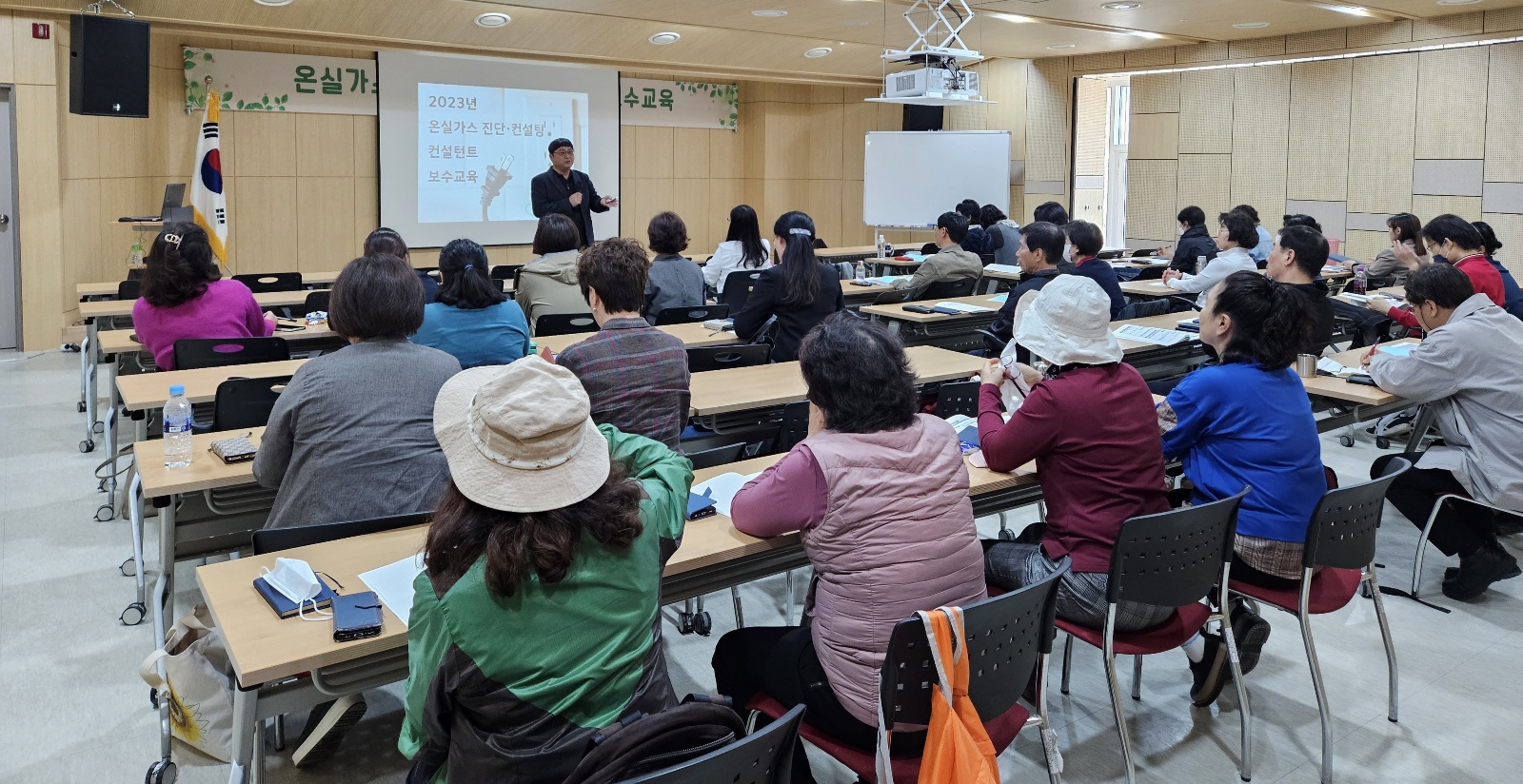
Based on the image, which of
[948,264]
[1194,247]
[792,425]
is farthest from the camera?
[1194,247]

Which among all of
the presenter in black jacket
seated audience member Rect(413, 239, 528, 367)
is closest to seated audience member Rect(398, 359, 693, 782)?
seated audience member Rect(413, 239, 528, 367)

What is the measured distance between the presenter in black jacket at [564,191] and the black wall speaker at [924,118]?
5.98 meters

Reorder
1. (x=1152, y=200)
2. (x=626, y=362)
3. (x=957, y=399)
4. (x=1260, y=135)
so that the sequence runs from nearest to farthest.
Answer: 1. (x=626, y=362)
2. (x=957, y=399)
3. (x=1260, y=135)
4. (x=1152, y=200)

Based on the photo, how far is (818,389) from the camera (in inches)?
93.6

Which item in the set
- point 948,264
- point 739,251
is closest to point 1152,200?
point 948,264

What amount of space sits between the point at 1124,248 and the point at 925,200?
2.37m

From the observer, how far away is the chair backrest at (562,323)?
5448 millimetres

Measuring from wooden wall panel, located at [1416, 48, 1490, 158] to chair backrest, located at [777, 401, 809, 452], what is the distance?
8909 millimetres

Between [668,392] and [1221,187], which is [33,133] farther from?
[1221,187]

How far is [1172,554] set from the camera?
2643 millimetres

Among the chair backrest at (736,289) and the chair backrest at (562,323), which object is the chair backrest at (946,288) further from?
the chair backrest at (562,323)

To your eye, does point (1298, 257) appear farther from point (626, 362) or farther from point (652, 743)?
point (652, 743)

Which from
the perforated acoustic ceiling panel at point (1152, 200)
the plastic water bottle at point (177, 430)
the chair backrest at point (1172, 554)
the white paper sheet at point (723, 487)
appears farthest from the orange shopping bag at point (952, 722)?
the perforated acoustic ceiling panel at point (1152, 200)

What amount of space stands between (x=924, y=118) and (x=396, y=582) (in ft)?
39.7
